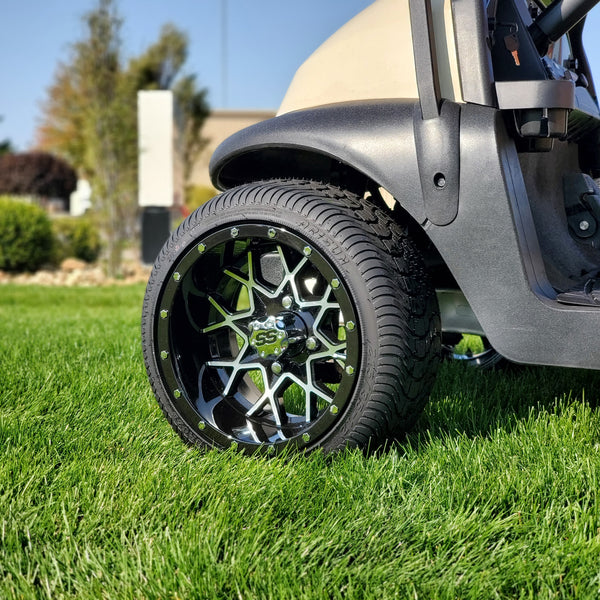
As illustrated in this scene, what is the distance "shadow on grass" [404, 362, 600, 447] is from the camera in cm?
249

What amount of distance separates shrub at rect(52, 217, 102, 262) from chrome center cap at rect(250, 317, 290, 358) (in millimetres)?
11043

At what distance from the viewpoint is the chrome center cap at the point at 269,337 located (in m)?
2.13

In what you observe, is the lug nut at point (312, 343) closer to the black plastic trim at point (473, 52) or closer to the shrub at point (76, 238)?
the black plastic trim at point (473, 52)

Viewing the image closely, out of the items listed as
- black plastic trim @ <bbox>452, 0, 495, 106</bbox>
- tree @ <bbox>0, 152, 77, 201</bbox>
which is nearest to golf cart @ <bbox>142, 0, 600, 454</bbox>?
black plastic trim @ <bbox>452, 0, 495, 106</bbox>

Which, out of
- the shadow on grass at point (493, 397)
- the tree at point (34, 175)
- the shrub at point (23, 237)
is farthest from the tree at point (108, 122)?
the tree at point (34, 175)

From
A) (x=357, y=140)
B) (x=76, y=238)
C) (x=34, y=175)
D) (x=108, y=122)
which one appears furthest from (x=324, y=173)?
(x=34, y=175)

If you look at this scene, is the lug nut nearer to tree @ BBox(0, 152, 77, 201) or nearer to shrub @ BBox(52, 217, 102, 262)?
shrub @ BBox(52, 217, 102, 262)

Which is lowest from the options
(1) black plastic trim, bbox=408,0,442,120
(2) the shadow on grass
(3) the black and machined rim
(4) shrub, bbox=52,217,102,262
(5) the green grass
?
(5) the green grass

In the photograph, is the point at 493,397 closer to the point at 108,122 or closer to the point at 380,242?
the point at 380,242

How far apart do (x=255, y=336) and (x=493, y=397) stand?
1.15 m

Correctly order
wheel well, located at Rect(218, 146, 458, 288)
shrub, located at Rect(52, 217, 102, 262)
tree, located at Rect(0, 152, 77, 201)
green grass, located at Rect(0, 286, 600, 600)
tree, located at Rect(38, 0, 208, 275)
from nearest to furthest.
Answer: green grass, located at Rect(0, 286, 600, 600) → wheel well, located at Rect(218, 146, 458, 288) → tree, located at Rect(38, 0, 208, 275) → shrub, located at Rect(52, 217, 102, 262) → tree, located at Rect(0, 152, 77, 201)

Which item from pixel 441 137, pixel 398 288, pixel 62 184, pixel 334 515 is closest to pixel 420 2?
pixel 441 137

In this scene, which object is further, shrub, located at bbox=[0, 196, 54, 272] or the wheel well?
shrub, located at bbox=[0, 196, 54, 272]

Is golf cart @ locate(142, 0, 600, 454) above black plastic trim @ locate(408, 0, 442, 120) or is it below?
below
